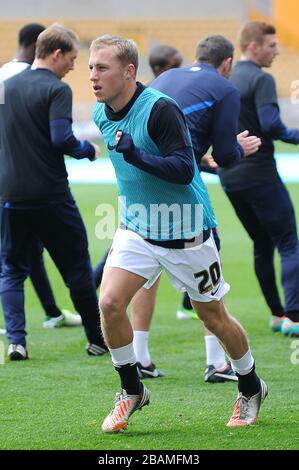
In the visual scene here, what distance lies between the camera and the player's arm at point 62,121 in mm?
6758

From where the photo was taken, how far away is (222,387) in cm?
627

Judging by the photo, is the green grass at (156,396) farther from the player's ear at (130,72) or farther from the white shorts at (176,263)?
the player's ear at (130,72)

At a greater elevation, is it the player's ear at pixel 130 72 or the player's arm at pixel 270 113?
the player's ear at pixel 130 72

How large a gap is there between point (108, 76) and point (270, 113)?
3.10 m

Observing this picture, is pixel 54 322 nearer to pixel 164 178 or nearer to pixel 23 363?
pixel 23 363

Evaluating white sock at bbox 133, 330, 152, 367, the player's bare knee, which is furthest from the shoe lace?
white sock at bbox 133, 330, 152, 367

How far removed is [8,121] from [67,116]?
48 cm

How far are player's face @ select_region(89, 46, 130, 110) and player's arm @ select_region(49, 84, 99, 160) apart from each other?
1.74 m

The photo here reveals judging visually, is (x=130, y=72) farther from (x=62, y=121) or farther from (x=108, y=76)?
(x=62, y=121)

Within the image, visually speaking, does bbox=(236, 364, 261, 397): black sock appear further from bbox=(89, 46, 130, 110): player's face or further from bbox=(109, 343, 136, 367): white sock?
bbox=(89, 46, 130, 110): player's face

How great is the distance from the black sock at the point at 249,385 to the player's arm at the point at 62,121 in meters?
2.28

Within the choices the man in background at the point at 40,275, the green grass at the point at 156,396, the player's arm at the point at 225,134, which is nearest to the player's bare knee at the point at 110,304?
the green grass at the point at 156,396
